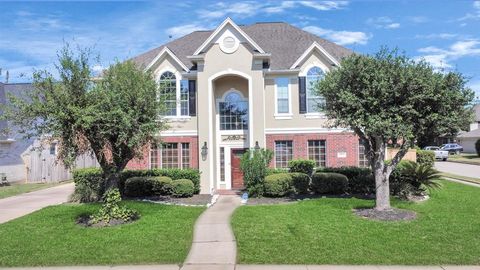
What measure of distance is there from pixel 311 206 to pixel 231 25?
10278 millimetres

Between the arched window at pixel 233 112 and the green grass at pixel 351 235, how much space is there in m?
8.51

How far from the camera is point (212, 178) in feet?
67.9

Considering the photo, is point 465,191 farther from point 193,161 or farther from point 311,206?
point 193,161

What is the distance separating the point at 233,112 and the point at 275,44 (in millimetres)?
5081

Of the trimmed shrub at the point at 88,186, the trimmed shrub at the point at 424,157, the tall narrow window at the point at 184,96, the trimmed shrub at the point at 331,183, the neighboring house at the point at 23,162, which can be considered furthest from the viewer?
the neighboring house at the point at 23,162

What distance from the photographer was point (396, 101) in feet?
41.1

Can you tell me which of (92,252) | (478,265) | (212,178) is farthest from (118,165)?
(478,265)

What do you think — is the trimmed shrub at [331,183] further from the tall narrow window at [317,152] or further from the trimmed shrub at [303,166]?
the tall narrow window at [317,152]

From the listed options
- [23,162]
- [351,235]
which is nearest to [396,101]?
[351,235]

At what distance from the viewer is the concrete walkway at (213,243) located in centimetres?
845

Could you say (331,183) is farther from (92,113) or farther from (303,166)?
(92,113)

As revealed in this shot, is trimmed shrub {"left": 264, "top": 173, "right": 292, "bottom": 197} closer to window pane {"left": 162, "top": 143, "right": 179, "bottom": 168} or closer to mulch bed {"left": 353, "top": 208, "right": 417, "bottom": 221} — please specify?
mulch bed {"left": 353, "top": 208, "right": 417, "bottom": 221}

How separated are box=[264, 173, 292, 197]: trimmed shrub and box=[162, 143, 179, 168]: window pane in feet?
20.8

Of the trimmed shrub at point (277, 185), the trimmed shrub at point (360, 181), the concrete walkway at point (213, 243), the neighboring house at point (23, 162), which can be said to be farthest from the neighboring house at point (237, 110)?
the neighboring house at point (23, 162)
